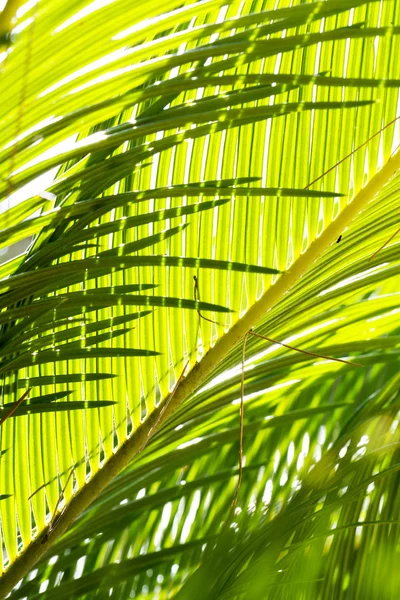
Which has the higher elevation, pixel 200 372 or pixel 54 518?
pixel 200 372

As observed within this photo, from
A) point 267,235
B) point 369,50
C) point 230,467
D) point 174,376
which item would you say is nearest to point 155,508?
point 230,467

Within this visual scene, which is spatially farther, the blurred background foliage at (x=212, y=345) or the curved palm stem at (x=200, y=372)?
the curved palm stem at (x=200, y=372)

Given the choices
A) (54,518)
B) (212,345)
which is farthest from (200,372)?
(54,518)

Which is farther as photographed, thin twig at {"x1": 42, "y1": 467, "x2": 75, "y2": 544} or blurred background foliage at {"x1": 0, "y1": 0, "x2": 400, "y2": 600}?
thin twig at {"x1": 42, "y1": 467, "x2": 75, "y2": 544}

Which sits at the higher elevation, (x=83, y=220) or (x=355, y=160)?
(x=355, y=160)

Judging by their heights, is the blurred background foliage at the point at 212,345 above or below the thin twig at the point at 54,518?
above

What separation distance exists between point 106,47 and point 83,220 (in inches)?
5.3

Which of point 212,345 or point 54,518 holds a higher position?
point 212,345

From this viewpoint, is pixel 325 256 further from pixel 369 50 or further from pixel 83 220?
pixel 83 220

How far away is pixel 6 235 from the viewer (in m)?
0.49

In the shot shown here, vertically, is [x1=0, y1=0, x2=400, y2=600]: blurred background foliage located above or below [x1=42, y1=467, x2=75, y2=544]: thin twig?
above

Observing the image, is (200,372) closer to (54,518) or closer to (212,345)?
(212,345)

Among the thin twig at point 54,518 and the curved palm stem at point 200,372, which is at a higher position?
the curved palm stem at point 200,372

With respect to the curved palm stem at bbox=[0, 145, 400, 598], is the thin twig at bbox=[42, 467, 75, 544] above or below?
below
